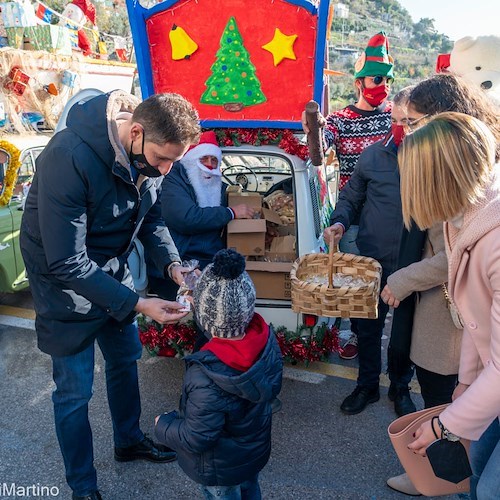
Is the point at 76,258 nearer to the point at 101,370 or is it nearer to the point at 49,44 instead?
the point at 101,370

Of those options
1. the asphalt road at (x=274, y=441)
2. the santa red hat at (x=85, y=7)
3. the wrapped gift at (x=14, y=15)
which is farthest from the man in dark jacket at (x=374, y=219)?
the santa red hat at (x=85, y=7)

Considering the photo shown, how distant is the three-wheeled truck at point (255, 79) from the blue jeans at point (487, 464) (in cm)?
157

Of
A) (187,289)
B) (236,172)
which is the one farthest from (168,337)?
(236,172)

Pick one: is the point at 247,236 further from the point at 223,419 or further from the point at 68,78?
the point at 68,78

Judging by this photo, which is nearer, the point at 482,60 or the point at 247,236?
the point at 247,236

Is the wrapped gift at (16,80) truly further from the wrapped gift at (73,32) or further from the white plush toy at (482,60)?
the white plush toy at (482,60)

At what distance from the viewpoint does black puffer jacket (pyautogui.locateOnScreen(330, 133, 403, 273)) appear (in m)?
2.99

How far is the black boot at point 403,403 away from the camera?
3242mm

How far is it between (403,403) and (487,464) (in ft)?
5.32

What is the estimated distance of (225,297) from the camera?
1815mm

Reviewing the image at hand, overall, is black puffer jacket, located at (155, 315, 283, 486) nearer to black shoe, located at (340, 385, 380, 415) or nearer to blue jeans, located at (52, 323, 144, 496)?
blue jeans, located at (52, 323, 144, 496)

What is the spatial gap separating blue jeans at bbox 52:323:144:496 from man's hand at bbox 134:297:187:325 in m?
0.40

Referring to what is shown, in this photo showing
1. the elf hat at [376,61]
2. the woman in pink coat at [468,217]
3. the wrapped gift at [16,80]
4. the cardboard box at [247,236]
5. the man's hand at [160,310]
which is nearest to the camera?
the woman in pink coat at [468,217]

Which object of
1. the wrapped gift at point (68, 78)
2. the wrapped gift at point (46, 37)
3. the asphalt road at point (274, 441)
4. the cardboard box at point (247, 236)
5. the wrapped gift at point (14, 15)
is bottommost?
the asphalt road at point (274, 441)
